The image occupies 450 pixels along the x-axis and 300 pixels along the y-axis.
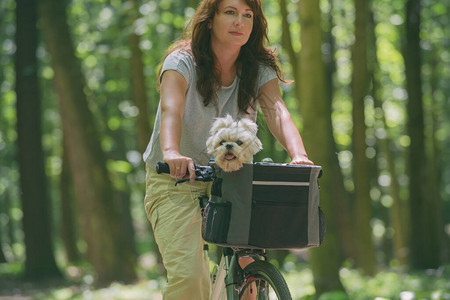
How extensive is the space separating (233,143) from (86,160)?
30.9 ft

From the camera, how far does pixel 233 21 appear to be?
375 cm

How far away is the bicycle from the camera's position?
3.28m

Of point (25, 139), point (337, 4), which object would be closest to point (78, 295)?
point (25, 139)

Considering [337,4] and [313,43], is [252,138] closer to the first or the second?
[313,43]

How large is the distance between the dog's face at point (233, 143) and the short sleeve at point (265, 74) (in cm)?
89

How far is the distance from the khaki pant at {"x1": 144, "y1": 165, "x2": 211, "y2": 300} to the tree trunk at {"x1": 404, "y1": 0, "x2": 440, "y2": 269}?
10.4 metres

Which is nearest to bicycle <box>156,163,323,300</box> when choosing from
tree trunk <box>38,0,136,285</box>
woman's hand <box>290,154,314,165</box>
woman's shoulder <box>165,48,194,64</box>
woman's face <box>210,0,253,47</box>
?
woman's hand <box>290,154,314,165</box>

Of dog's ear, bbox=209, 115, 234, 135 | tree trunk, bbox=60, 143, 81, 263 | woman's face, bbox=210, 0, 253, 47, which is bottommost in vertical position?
tree trunk, bbox=60, 143, 81, 263

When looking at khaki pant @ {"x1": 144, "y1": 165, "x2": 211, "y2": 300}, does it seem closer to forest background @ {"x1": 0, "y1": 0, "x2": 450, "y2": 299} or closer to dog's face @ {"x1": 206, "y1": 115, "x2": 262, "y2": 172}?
dog's face @ {"x1": 206, "y1": 115, "x2": 262, "y2": 172}

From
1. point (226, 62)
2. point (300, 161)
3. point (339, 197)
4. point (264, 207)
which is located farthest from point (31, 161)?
point (264, 207)

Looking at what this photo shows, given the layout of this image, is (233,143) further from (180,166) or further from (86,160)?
(86,160)

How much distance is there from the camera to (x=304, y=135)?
7762 millimetres

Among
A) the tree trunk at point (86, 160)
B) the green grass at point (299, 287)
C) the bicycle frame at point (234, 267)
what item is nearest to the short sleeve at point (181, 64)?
the bicycle frame at point (234, 267)

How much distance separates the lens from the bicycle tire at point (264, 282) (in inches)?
127
